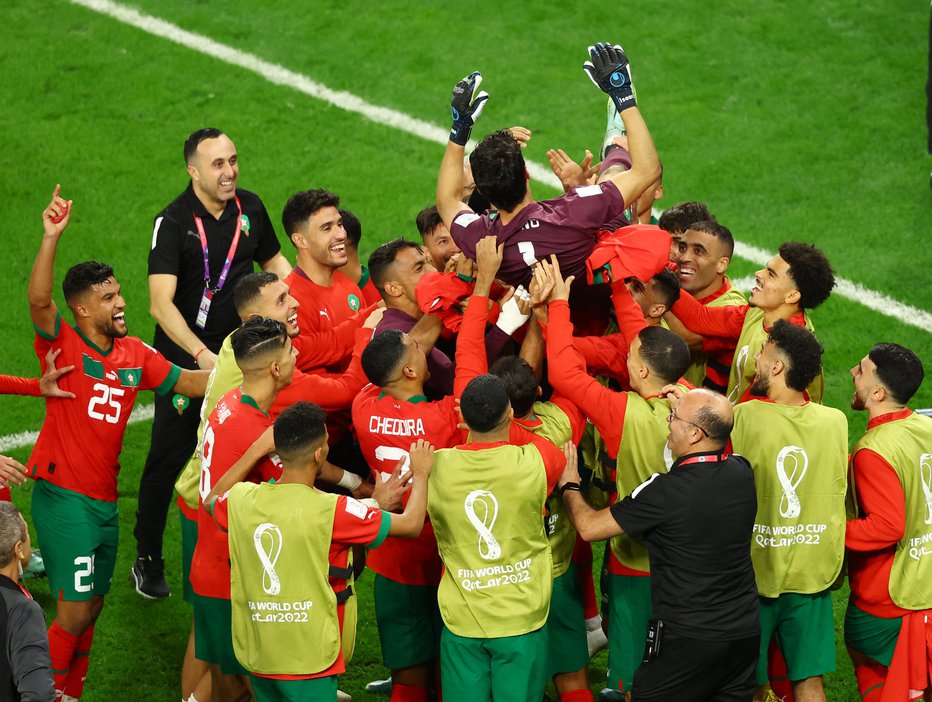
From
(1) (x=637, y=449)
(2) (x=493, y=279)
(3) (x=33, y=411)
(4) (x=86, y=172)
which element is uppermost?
(2) (x=493, y=279)

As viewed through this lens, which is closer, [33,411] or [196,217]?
[196,217]

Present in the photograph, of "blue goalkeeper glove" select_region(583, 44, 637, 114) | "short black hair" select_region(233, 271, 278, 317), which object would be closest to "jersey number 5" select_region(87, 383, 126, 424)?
"short black hair" select_region(233, 271, 278, 317)

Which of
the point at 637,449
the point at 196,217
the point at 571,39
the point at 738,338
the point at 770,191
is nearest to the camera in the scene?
the point at 637,449

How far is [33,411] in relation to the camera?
29.7 feet

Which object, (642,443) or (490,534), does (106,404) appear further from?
(642,443)

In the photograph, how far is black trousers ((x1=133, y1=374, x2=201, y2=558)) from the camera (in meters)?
7.41

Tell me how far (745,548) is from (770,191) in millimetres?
6612

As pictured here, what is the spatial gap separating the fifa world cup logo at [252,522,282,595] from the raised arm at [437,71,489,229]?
1642mm

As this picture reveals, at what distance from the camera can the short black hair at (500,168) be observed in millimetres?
5449

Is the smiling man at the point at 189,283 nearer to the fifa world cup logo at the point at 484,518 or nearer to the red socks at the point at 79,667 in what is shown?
the red socks at the point at 79,667

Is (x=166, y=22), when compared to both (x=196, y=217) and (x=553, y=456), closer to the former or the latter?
(x=196, y=217)

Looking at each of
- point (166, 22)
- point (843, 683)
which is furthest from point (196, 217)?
point (166, 22)

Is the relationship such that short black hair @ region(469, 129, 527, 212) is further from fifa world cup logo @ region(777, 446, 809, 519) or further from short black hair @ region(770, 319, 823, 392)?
fifa world cup logo @ region(777, 446, 809, 519)

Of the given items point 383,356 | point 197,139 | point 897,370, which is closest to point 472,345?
point 383,356
